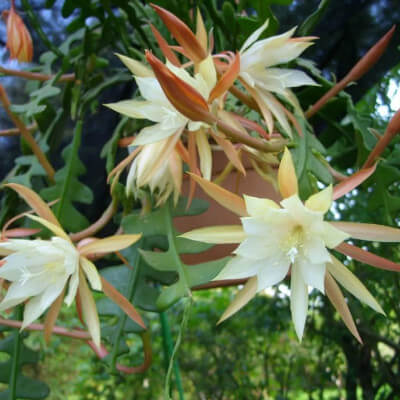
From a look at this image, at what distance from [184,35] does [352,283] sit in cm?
24

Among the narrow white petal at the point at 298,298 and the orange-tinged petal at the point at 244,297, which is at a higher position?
the narrow white petal at the point at 298,298

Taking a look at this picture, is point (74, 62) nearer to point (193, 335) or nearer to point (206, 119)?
point (206, 119)

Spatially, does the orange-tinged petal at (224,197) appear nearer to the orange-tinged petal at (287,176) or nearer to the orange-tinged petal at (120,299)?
the orange-tinged petal at (287,176)

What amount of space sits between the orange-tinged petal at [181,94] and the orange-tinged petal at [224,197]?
0.06 metres

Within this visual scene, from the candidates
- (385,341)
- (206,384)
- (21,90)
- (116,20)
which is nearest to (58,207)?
(116,20)

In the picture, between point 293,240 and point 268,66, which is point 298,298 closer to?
point 293,240

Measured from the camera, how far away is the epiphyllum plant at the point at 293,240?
35cm

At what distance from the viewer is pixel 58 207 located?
67cm

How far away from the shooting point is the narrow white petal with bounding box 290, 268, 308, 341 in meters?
0.38

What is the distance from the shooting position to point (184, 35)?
0.40 m

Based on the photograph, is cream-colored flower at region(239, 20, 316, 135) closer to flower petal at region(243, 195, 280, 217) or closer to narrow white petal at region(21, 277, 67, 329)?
flower petal at region(243, 195, 280, 217)

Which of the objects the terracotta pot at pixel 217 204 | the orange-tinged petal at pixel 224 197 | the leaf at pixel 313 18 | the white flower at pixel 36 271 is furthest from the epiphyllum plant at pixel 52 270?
the leaf at pixel 313 18

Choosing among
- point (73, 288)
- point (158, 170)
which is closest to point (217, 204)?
point (158, 170)

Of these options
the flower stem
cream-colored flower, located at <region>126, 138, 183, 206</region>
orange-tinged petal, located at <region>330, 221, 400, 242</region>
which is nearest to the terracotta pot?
cream-colored flower, located at <region>126, 138, 183, 206</region>
